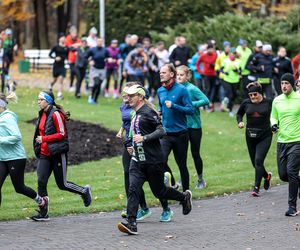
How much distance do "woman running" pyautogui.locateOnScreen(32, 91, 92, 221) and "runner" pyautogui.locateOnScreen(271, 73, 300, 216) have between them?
121 inches

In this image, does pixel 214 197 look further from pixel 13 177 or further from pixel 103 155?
pixel 103 155

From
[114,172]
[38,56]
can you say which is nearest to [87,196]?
[114,172]

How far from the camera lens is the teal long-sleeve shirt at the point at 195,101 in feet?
46.4

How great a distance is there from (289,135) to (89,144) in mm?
8590

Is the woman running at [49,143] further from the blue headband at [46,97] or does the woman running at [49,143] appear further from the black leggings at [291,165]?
the black leggings at [291,165]

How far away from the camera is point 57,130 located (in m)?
12.2

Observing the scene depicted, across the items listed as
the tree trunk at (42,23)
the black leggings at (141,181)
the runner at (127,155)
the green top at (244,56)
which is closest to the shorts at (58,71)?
the green top at (244,56)

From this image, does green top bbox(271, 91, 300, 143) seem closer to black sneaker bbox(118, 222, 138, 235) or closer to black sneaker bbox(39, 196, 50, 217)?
black sneaker bbox(118, 222, 138, 235)

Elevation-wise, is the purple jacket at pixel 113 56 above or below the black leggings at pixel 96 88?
above

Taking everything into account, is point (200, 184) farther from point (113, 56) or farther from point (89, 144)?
point (113, 56)

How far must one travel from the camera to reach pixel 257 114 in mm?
14312

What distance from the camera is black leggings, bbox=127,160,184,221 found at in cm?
1109

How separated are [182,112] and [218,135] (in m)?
9.22

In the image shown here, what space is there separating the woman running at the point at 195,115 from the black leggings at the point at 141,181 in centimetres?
283
